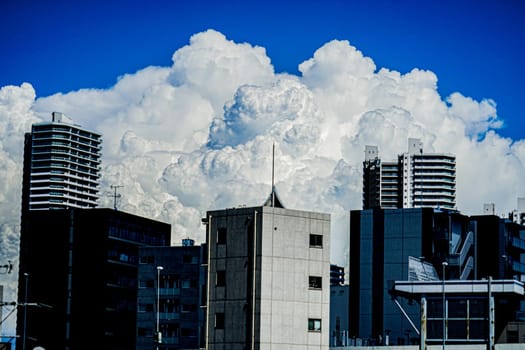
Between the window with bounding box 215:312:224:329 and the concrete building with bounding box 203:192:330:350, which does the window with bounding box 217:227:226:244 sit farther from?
the window with bounding box 215:312:224:329

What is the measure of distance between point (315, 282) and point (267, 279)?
4.33m

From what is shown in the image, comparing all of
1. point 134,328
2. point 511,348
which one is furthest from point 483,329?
point 134,328

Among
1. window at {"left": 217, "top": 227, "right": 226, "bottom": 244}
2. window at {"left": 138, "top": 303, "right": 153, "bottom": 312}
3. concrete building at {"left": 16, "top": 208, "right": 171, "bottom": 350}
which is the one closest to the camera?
window at {"left": 217, "top": 227, "right": 226, "bottom": 244}

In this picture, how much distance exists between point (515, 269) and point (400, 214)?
82.1ft

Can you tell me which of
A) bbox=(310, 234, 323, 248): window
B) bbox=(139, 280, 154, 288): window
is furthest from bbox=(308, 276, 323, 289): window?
bbox=(139, 280, 154, 288): window

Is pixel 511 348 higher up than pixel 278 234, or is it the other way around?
pixel 278 234

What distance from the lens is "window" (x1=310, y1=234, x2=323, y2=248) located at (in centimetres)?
8344

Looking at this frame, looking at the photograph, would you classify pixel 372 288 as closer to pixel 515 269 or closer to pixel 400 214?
pixel 400 214

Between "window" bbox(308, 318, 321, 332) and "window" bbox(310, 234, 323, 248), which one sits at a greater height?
"window" bbox(310, 234, 323, 248)

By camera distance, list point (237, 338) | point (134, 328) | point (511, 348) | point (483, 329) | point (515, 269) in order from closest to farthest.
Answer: point (237, 338) → point (511, 348) → point (483, 329) → point (515, 269) → point (134, 328)

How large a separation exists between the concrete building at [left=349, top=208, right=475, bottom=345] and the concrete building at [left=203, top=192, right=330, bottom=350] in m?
81.7

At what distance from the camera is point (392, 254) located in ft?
556

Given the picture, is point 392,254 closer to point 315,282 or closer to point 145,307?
point 145,307

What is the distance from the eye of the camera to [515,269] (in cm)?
18250
